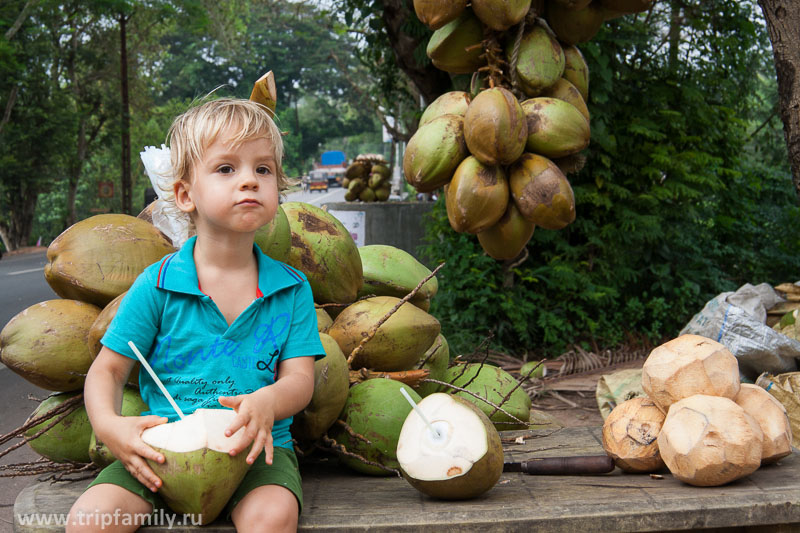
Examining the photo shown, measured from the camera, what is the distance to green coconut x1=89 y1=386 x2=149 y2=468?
175cm

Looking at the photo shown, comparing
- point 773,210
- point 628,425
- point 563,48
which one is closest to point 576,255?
point 773,210

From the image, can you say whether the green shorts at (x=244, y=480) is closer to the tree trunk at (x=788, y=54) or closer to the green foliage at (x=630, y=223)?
the tree trunk at (x=788, y=54)

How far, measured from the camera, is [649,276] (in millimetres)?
5363

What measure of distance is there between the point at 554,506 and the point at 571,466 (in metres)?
0.36

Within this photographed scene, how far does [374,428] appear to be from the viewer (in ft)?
6.36

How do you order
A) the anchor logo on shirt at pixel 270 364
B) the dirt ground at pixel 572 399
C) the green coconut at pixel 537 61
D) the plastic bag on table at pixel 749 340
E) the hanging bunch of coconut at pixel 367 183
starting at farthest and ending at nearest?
the hanging bunch of coconut at pixel 367 183, the dirt ground at pixel 572 399, the plastic bag on table at pixel 749 340, the green coconut at pixel 537 61, the anchor logo on shirt at pixel 270 364

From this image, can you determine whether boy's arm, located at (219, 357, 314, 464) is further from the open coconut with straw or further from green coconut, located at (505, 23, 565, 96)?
green coconut, located at (505, 23, 565, 96)

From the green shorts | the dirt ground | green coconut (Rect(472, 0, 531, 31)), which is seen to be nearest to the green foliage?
the dirt ground

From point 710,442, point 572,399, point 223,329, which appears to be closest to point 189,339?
point 223,329

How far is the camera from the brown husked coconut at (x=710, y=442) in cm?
162

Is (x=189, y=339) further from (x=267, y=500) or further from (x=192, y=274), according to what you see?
(x=267, y=500)

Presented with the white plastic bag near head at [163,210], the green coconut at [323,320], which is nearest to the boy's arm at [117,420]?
the white plastic bag near head at [163,210]

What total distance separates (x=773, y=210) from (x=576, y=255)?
2189 millimetres

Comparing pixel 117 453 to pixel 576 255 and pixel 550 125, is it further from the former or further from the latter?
pixel 576 255
